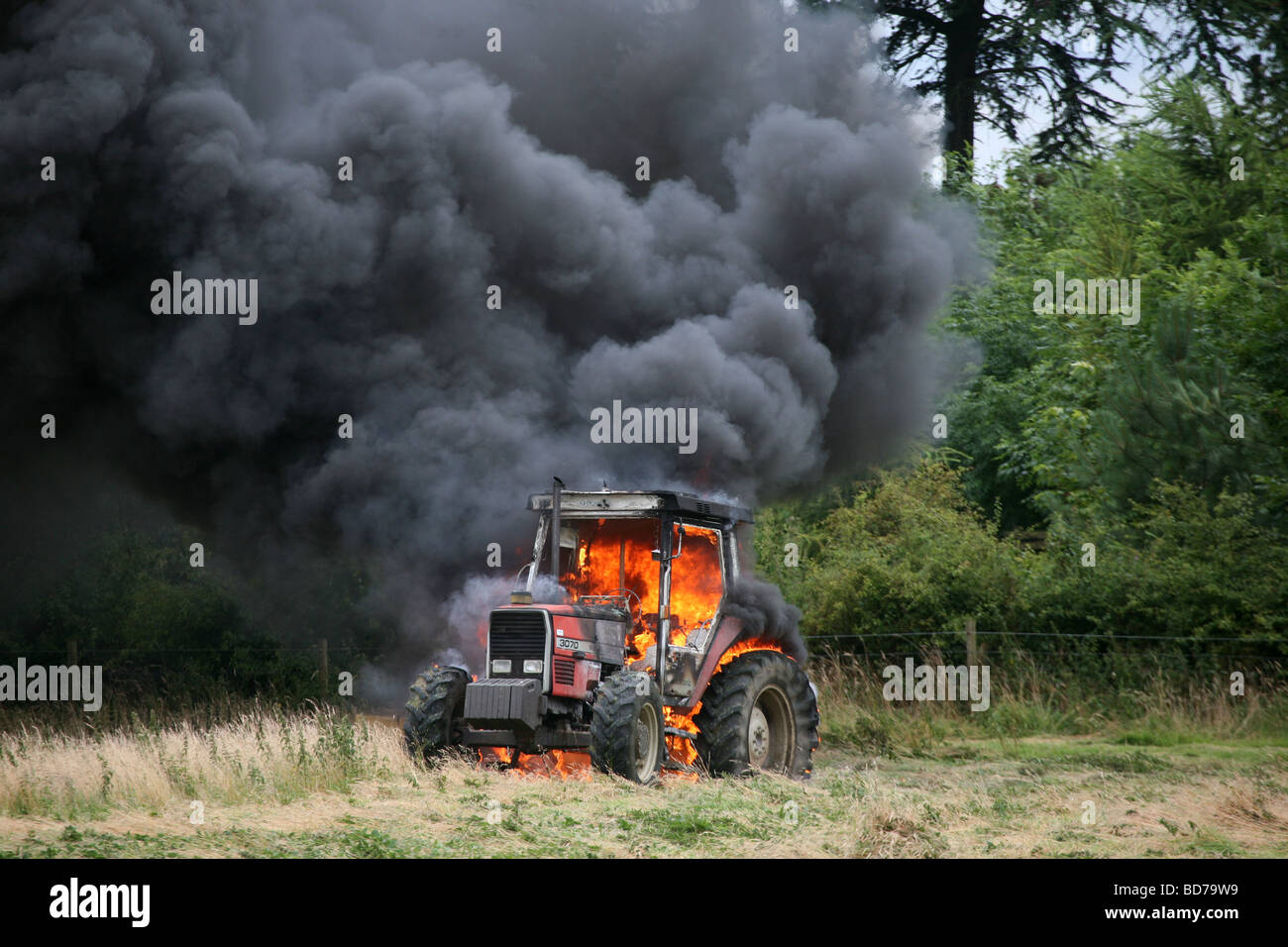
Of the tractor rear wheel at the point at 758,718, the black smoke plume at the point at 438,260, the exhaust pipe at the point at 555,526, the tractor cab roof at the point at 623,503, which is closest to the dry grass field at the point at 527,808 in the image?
the tractor rear wheel at the point at 758,718

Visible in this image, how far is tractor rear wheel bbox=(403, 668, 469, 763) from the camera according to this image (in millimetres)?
10109

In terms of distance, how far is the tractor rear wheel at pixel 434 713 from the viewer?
10109 mm

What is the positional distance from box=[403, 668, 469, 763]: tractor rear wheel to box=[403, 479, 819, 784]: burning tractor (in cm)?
1

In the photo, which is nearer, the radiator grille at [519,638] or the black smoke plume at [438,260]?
the radiator grille at [519,638]

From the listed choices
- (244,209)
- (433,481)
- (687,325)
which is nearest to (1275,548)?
(687,325)

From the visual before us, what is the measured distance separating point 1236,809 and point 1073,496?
11273 mm

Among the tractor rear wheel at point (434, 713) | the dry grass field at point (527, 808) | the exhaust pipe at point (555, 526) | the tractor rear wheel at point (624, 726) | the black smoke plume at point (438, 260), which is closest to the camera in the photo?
the dry grass field at point (527, 808)

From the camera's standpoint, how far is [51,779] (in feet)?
28.7

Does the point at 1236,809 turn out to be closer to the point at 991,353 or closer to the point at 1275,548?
the point at 1275,548

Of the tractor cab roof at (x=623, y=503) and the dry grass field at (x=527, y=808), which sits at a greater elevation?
the tractor cab roof at (x=623, y=503)

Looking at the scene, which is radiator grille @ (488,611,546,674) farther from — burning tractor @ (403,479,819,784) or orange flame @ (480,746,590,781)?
orange flame @ (480,746,590,781)

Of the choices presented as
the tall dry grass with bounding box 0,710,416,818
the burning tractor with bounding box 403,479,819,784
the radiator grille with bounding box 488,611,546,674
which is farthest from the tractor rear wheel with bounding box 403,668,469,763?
the radiator grille with bounding box 488,611,546,674

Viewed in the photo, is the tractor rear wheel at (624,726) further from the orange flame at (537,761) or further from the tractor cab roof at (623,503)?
the tractor cab roof at (623,503)

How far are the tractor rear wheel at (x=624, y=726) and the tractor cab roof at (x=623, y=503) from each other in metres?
1.30
